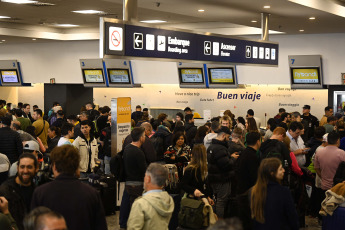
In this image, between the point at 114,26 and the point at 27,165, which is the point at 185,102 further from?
the point at 27,165

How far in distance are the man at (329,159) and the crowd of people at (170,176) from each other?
15 mm

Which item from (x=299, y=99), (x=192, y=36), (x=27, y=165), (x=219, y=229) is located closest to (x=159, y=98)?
(x=299, y=99)

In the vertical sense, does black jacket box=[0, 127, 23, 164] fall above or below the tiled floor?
above

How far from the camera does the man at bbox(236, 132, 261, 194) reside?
7355 mm

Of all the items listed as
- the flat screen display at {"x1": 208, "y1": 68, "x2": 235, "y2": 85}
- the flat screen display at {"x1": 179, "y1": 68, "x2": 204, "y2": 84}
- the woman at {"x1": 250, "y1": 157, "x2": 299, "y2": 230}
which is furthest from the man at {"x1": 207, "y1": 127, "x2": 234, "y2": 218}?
the flat screen display at {"x1": 179, "y1": 68, "x2": 204, "y2": 84}

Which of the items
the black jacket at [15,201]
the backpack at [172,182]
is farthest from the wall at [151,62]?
the black jacket at [15,201]

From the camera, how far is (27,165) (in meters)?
5.06

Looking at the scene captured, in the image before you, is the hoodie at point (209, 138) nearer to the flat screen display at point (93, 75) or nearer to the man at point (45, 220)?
the man at point (45, 220)

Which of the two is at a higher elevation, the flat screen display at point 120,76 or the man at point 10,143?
the flat screen display at point 120,76

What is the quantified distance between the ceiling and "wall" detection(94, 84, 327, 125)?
2.34 m

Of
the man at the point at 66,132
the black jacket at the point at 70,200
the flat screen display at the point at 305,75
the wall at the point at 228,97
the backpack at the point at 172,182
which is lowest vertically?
the backpack at the point at 172,182

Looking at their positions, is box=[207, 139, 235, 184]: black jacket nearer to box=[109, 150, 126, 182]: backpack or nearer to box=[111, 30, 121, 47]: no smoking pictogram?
box=[109, 150, 126, 182]: backpack

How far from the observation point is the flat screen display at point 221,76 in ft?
55.9

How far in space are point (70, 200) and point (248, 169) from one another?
3.61m
